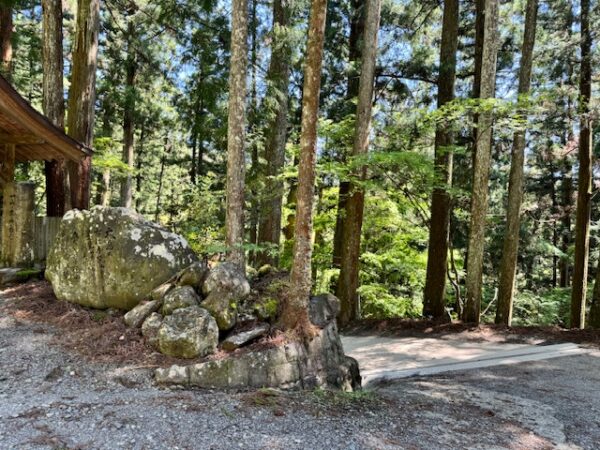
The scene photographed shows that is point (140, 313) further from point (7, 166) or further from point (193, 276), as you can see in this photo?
point (7, 166)

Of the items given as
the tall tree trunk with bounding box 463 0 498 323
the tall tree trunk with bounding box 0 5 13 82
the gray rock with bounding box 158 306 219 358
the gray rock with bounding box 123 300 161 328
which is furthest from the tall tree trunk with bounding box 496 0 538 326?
the tall tree trunk with bounding box 0 5 13 82

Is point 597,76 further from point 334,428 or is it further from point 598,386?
point 334,428

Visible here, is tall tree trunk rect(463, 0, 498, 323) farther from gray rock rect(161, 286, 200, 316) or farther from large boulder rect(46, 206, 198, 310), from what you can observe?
gray rock rect(161, 286, 200, 316)

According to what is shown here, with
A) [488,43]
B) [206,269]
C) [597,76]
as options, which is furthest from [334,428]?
[597,76]

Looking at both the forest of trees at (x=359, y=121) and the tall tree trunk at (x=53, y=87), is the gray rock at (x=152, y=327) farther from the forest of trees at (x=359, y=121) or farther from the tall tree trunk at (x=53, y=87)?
the tall tree trunk at (x=53, y=87)

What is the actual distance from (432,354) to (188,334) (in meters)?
5.01

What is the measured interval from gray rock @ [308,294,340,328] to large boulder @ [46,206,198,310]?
1.70 meters

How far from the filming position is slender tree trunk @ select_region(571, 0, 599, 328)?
1020cm

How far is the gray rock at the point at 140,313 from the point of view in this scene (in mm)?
4695

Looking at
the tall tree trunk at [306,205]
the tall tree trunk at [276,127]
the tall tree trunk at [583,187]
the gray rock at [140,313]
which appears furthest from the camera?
the tall tree trunk at [583,187]

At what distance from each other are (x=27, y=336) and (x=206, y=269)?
7.02 feet

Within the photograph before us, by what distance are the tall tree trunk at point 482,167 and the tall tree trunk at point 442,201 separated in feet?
3.62

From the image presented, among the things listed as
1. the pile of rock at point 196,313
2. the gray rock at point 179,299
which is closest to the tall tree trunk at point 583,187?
the pile of rock at point 196,313

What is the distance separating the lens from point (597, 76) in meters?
10.3
